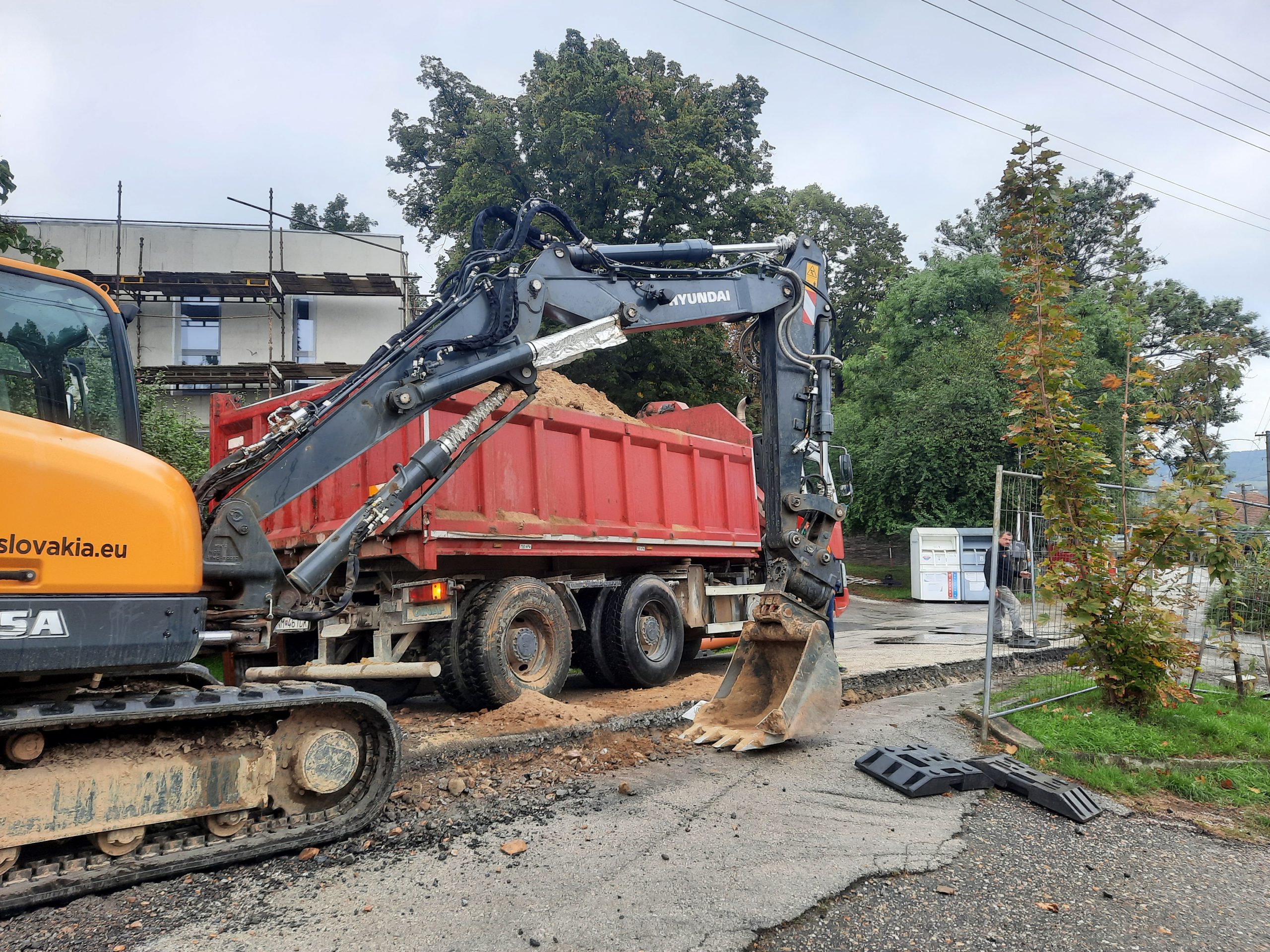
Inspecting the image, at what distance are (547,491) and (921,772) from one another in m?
4.04

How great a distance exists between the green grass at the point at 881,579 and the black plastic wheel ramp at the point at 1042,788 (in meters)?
19.8

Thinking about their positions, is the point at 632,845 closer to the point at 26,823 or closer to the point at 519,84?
the point at 26,823

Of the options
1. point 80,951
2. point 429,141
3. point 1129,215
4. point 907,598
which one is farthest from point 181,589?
point 429,141

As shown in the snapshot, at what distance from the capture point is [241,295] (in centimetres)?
2217

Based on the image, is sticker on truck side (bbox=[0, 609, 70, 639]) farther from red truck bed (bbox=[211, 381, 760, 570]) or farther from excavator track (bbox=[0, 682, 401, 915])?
red truck bed (bbox=[211, 381, 760, 570])

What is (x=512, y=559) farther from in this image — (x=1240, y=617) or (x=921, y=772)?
(x=1240, y=617)

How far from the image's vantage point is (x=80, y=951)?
10.1 ft

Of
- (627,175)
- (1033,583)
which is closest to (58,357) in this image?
(1033,583)

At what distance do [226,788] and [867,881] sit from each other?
2949 mm

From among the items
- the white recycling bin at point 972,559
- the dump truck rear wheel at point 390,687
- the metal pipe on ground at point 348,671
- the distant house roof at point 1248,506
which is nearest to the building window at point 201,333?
the dump truck rear wheel at point 390,687

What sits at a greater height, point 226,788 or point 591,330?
point 591,330

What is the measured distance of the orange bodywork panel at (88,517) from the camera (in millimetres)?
3314

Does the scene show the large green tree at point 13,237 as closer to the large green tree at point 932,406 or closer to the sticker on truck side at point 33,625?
the sticker on truck side at point 33,625

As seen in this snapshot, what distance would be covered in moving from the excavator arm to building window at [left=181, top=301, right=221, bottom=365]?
62.0 feet
